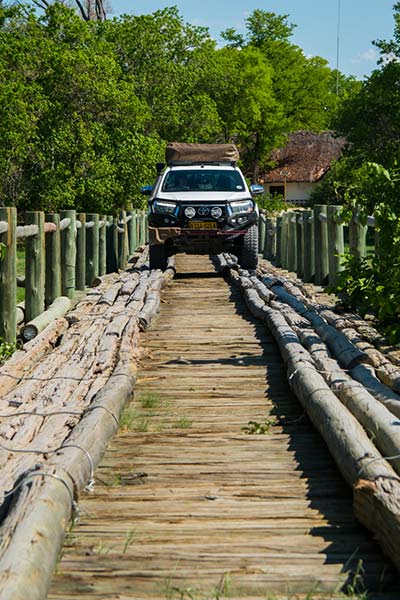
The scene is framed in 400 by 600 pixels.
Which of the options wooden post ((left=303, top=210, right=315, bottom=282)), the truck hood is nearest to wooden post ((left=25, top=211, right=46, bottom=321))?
the truck hood

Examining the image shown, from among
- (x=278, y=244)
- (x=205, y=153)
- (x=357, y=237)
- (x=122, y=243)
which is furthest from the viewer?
(x=205, y=153)

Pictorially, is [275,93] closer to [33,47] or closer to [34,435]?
[33,47]

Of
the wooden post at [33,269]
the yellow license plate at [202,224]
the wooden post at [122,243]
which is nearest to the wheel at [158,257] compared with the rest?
the yellow license plate at [202,224]

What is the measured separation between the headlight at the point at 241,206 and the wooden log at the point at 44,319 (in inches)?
197

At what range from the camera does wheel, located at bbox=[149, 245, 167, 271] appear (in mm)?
17506

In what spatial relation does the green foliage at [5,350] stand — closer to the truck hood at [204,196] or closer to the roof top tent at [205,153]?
the truck hood at [204,196]

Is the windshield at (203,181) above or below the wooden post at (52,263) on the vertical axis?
above

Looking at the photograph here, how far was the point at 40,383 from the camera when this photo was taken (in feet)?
23.6

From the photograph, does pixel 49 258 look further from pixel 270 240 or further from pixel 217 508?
pixel 270 240

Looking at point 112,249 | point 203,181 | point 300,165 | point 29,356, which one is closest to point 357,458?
point 29,356

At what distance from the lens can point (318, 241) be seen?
15.7 metres

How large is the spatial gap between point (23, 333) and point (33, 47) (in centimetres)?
2279

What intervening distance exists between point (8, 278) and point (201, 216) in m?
7.28

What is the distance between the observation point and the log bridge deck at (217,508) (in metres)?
3.88
